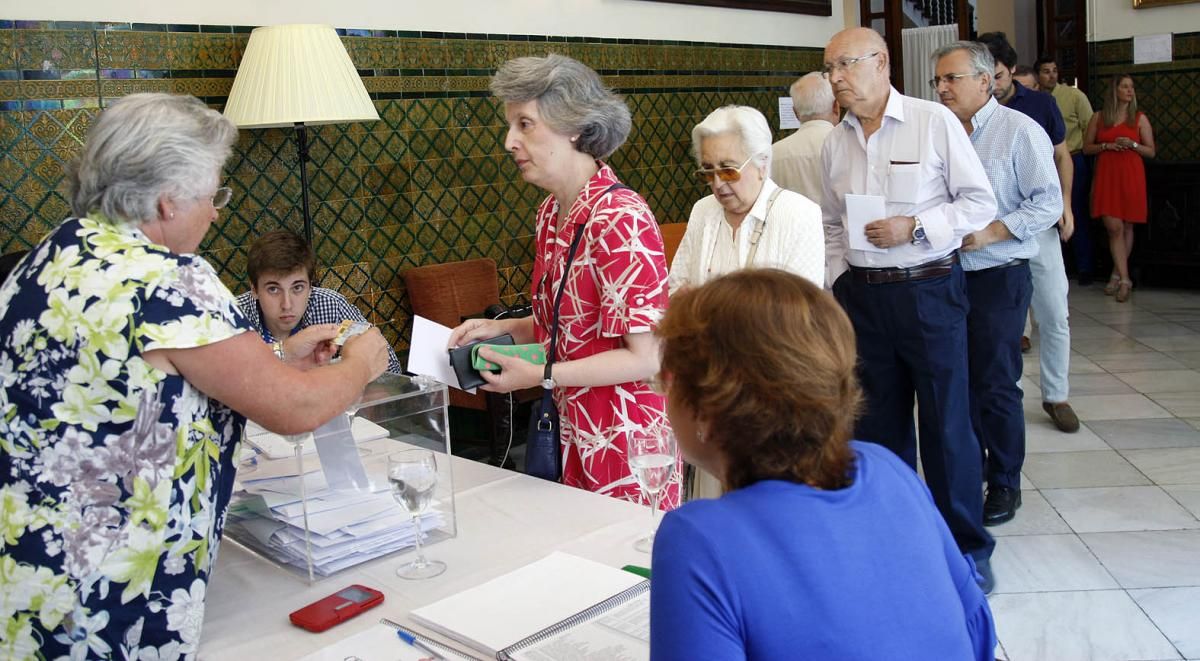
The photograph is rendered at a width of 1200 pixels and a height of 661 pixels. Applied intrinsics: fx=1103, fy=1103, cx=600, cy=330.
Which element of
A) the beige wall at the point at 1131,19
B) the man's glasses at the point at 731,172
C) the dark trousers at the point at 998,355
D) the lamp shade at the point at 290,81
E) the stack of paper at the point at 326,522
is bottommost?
the dark trousers at the point at 998,355

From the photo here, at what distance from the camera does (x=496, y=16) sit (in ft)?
19.1

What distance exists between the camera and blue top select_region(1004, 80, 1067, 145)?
22.1ft

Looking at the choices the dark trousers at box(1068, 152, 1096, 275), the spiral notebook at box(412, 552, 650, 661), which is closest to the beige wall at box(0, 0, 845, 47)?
the dark trousers at box(1068, 152, 1096, 275)

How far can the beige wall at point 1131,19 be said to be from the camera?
9398 millimetres

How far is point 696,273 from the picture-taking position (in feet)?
12.6

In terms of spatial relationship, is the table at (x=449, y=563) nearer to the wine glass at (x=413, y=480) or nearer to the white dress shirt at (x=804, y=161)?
the wine glass at (x=413, y=480)

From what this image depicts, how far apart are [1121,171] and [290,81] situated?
24.6 ft

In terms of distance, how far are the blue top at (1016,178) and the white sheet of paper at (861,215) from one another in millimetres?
703

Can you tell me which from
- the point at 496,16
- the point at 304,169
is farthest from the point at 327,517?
the point at 496,16

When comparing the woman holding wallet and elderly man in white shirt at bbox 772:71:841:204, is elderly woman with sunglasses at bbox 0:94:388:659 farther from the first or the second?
elderly man in white shirt at bbox 772:71:841:204

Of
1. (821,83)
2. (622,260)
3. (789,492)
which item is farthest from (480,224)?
(789,492)

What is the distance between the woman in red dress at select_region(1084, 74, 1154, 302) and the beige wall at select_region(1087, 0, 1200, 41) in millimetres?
563

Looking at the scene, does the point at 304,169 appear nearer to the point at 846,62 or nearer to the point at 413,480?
the point at 846,62

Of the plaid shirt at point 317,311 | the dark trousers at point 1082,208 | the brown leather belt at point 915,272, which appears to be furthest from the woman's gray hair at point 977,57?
the dark trousers at point 1082,208
